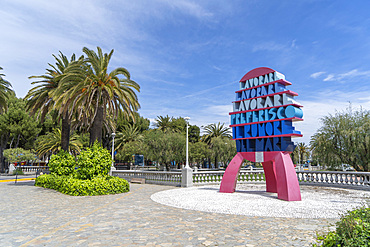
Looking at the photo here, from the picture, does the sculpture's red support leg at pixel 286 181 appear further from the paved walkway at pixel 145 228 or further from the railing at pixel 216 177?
the railing at pixel 216 177

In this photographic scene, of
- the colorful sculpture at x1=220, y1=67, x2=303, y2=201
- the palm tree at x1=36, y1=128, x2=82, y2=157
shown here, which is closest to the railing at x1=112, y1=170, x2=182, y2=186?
the colorful sculpture at x1=220, y1=67, x2=303, y2=201

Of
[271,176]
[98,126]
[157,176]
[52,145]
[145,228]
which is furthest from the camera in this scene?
[52,145]

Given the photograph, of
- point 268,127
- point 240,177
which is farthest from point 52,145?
point 268,127

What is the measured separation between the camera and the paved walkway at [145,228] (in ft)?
20.3

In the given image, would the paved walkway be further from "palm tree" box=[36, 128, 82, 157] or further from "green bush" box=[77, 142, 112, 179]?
"palm tree" box=[36, 128, 82, 157]

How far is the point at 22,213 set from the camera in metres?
9.69

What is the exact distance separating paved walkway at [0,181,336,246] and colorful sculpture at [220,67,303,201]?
5.09m

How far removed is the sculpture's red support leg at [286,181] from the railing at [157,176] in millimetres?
9889

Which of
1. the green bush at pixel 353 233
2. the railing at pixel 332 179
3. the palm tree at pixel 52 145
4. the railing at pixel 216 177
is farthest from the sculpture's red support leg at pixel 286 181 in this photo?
the palm tree at pixel 52 145

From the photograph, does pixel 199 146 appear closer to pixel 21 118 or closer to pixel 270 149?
pixel 21 118

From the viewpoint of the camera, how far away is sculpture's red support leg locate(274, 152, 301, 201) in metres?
12.6

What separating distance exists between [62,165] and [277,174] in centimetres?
1628

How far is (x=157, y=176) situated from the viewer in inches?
928

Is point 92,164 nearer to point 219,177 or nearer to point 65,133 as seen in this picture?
point 65,133
